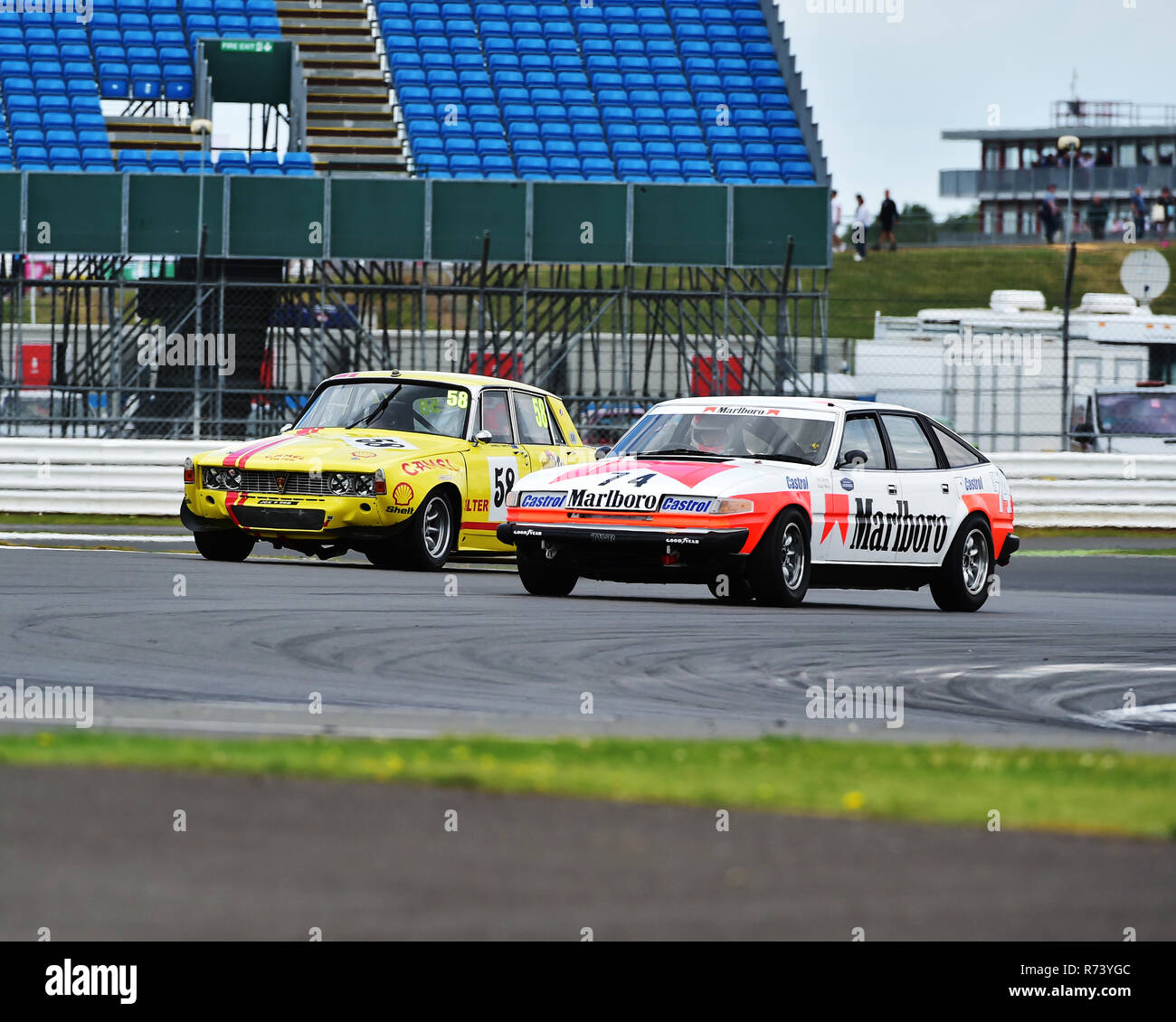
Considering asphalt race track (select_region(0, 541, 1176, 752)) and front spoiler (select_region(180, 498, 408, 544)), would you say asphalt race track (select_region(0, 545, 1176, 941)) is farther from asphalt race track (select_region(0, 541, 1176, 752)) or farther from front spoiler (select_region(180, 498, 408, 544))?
front spoiler (select_region(180, 498, 408, 544))

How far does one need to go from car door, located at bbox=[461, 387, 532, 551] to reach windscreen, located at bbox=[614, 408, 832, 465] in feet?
6.67

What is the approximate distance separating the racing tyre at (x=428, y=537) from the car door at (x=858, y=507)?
3255mm

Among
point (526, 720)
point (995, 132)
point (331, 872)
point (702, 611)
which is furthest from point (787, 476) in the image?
point (995, 132)

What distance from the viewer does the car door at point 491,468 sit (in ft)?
52.7

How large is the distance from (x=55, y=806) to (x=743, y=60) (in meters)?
28.7

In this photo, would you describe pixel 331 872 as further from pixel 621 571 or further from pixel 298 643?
pixel 621 571

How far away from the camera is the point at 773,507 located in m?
13.2

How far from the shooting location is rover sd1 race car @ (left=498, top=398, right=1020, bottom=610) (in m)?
13.1

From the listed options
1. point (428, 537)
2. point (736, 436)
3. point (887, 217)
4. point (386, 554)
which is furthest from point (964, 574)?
point (887, 217)

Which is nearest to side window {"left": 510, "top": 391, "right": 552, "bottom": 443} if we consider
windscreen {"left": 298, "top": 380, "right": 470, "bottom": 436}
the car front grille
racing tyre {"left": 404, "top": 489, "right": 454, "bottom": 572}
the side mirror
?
windscreen {"left": 298, "top": 380, "right": 470, "bottom": 436}

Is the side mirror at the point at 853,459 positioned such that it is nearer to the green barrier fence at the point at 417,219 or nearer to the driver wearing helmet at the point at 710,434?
the driver wearing helmet at the point at 710,434

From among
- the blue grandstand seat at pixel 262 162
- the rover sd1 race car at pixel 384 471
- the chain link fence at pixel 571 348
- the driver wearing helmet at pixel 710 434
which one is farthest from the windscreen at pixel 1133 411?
the driver wearing helmet at pixel 710 434

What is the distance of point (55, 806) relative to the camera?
5555 millimetres

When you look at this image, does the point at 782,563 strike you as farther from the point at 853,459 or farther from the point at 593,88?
the point at 593,88
